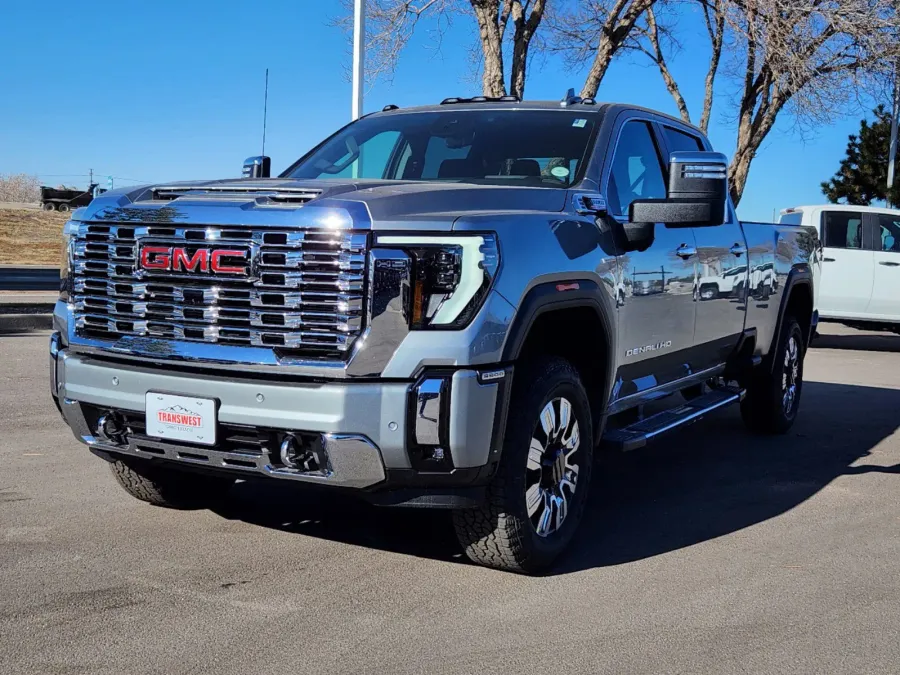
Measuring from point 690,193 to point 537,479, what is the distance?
5.06 feet

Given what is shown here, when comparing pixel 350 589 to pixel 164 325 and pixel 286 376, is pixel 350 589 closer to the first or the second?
pixel 286 376

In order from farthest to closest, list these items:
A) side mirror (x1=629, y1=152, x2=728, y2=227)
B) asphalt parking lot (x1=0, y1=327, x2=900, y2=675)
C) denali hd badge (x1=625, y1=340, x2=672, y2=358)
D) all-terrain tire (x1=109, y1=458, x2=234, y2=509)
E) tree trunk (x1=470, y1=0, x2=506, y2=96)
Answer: tree trunk (x1=470, y1=0, x2=506, y2=96) < denali hd badge (x1=625, y1=340, x2=672, y2=358) < all-terrain tire (x1=109, y1=458, x2=234, y2=509) < side mirror (x1=629, y1=152, x2=728, y2=227) < asphalt parking lot (x1=0, y1=327, x2=900, y2=675)

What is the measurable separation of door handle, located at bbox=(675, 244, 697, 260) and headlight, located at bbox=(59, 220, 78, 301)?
2932mm

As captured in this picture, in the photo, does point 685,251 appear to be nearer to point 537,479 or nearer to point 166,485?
point 537,479

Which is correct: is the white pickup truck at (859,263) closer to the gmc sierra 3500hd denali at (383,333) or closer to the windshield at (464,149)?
the windshield at (464,149)

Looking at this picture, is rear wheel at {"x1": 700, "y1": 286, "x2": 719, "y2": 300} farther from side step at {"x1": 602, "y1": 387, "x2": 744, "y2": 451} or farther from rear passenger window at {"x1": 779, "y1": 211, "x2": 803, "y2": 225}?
rear passenger window at {"x1": 779, "y1": 211, "x2": 803, "y2": 225}

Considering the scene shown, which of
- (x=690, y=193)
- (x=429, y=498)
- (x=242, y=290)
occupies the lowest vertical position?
(x=429, y=498)

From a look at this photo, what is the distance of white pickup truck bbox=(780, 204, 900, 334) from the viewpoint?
585 inches

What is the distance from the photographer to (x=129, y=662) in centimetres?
324

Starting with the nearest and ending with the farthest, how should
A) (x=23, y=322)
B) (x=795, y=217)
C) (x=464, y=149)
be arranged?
(x=464, y=149) → (x=23, y=322) → (x=795, y=217)

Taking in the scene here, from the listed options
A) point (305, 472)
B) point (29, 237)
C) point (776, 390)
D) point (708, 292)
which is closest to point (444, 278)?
point (305, 472)

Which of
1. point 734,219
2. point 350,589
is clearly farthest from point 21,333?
point 350,589

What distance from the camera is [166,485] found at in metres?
5.00

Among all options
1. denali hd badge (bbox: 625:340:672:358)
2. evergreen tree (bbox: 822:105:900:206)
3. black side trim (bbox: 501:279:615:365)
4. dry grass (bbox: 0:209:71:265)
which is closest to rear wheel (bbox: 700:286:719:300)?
denali hd badge (bbox: 625:340:672:358)
